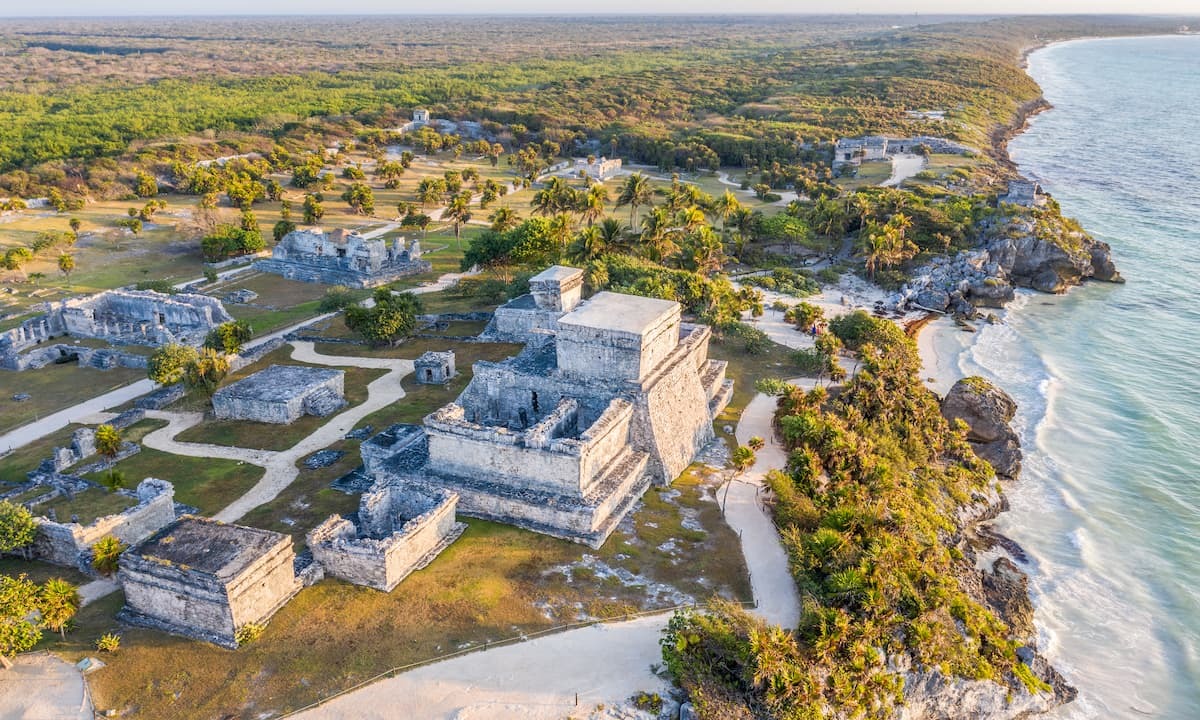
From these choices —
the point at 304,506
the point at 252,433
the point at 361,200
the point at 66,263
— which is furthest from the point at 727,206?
the point at 66,263

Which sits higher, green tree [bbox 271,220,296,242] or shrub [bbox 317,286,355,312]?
green tree [bbox 271,220,296,242]

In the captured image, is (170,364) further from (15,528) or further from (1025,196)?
(1025,196)

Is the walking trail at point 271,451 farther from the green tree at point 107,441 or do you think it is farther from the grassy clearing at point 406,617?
the grassy clearing at point 406,617

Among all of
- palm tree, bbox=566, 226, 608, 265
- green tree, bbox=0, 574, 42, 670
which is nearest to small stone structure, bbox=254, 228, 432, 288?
palm tree, bbox=566, 226, 608, 265

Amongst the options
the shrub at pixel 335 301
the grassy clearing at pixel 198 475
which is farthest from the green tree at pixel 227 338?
the grassy clearing at pixel 198 475

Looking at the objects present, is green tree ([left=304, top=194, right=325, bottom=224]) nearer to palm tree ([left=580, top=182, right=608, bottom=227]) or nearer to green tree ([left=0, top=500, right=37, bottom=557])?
palm tree ([left=580, top=182, right=608, bottom=227])

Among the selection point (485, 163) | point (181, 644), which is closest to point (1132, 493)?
point (181, 644)

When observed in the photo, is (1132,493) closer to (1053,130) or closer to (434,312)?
(434,312)
